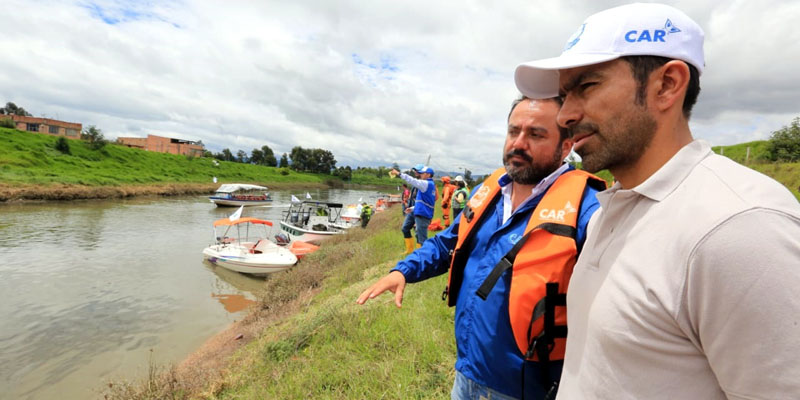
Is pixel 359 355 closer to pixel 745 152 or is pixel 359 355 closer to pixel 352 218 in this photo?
pixel 352 218

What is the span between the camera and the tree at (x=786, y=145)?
19.1m

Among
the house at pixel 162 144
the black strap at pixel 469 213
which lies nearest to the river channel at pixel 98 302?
the black strap at pixel 469 213

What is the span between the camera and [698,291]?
2.27ft

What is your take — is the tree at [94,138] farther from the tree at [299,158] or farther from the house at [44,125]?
the tree at [299,158]

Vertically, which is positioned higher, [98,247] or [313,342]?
[313,342]

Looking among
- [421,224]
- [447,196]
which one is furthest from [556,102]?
[447,196]

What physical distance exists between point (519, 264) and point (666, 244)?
846mm

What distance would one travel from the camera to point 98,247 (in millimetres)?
17547

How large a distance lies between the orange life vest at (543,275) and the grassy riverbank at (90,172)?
136 feet

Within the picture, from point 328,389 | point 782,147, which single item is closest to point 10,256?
point 328,389

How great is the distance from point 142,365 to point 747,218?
34.1 ft

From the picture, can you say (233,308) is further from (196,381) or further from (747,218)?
(747,218)

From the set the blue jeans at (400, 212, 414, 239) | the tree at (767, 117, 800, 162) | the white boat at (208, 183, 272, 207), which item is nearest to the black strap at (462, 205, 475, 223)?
the blue jeans at (400, 212, 414, 239)

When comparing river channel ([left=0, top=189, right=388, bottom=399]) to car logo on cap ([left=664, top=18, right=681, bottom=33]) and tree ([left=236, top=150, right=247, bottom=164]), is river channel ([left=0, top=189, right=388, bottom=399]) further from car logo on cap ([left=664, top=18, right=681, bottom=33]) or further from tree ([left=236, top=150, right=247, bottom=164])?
tree ([left=236, top=150, right=247, bottom=164])
